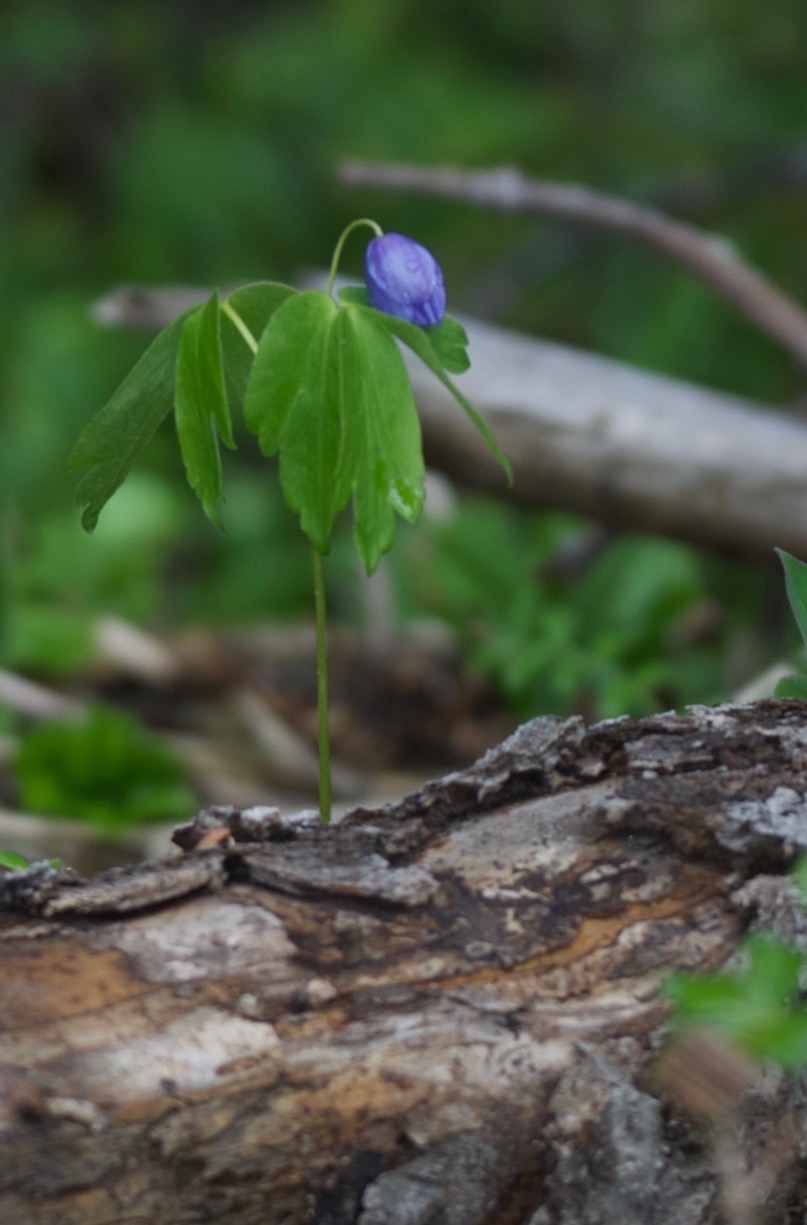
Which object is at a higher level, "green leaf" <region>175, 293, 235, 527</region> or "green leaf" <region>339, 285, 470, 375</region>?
"green leaf" <region>339, 285, 470, 375</region>

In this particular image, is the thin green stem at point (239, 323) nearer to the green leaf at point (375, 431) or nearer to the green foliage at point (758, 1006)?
the green leaf at point (375, 431)

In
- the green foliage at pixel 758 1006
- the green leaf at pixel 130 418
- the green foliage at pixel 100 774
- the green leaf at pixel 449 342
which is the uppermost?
the green foliage at pixel 100 774

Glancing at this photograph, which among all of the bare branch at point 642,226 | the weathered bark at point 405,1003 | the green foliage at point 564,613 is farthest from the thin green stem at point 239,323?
the bare branch at point 642,226

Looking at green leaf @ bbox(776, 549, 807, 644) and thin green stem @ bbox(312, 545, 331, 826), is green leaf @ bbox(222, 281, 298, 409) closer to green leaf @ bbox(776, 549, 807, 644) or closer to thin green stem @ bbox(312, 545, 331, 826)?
thin green stem @ bbox(312, 545, 331, 826)

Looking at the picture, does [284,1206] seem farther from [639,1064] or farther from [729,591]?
[729,591]

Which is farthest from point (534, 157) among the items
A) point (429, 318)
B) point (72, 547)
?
point (429, 318)

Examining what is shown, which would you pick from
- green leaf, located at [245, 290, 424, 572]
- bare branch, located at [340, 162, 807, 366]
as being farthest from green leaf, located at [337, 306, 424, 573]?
bare branch, located at [340, 162, 807, 366]
